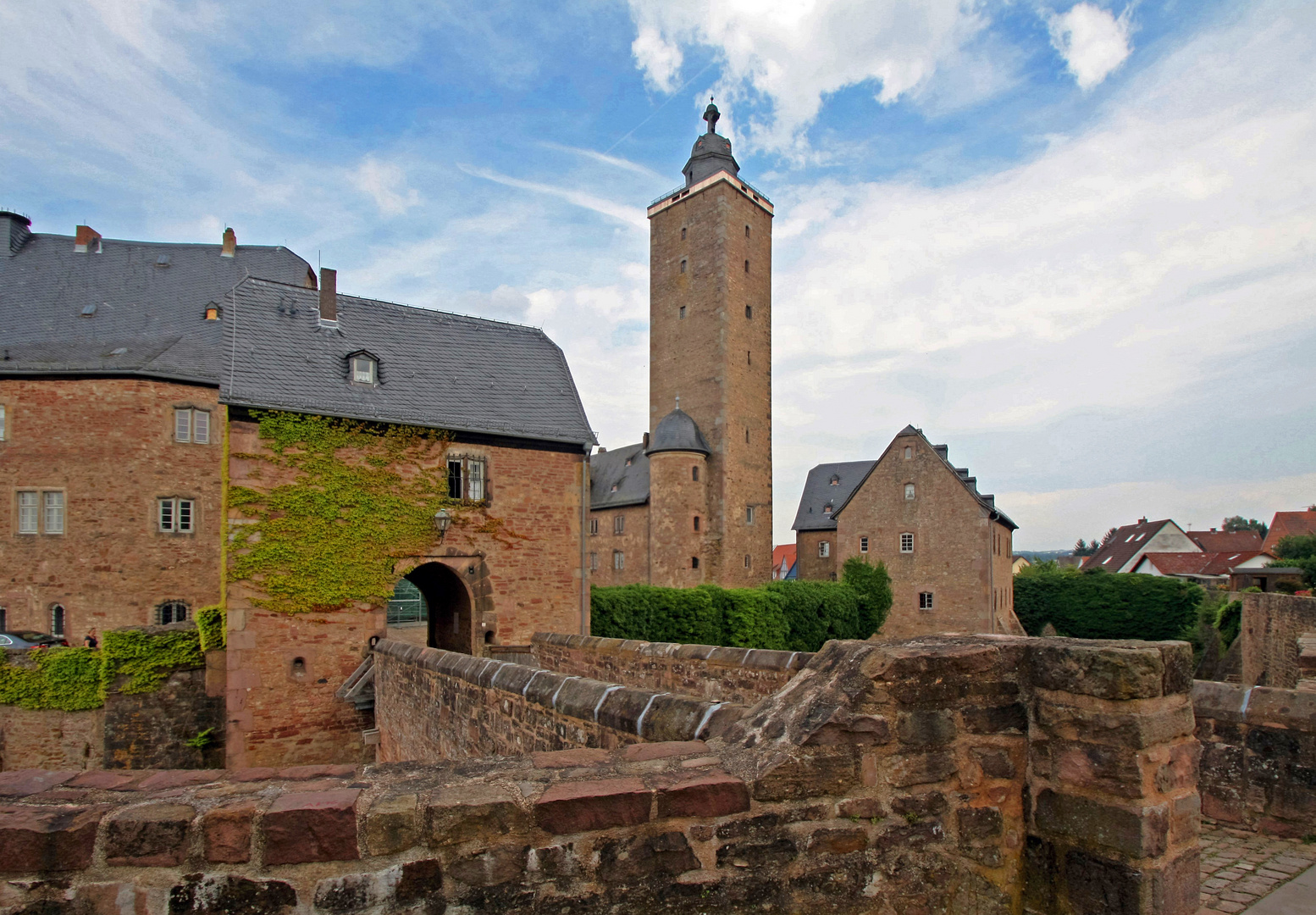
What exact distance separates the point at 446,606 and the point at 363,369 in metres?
5.90

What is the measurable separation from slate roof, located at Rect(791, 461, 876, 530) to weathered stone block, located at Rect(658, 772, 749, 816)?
126ft

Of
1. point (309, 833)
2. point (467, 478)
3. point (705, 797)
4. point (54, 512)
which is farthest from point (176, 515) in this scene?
point (705, 797)

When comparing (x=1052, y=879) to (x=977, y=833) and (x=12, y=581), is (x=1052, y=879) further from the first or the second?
(x=12, y=581)

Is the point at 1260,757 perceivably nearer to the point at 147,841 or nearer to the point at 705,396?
the point at 147,841

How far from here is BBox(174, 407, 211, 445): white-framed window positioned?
21.2m

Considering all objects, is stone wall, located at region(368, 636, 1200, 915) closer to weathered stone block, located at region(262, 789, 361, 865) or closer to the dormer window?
weathered stone block, located at region(262, 789, 361, 865)

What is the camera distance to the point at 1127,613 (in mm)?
35594

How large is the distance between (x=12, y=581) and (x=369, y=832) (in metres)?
23.8

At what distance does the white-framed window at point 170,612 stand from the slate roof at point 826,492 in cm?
2932

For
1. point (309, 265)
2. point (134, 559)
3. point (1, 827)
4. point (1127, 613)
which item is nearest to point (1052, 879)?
point (1, 827)

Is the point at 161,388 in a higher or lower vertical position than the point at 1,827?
higher

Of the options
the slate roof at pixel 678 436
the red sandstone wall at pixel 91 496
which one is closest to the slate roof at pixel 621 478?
the slate roof at pixel 678 436

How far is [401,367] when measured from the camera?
1645cm

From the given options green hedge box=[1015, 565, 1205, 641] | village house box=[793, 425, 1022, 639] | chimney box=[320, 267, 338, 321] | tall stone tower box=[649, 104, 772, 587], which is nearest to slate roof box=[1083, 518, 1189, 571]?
green hedge box=[1015, 565, 1205, 641]
